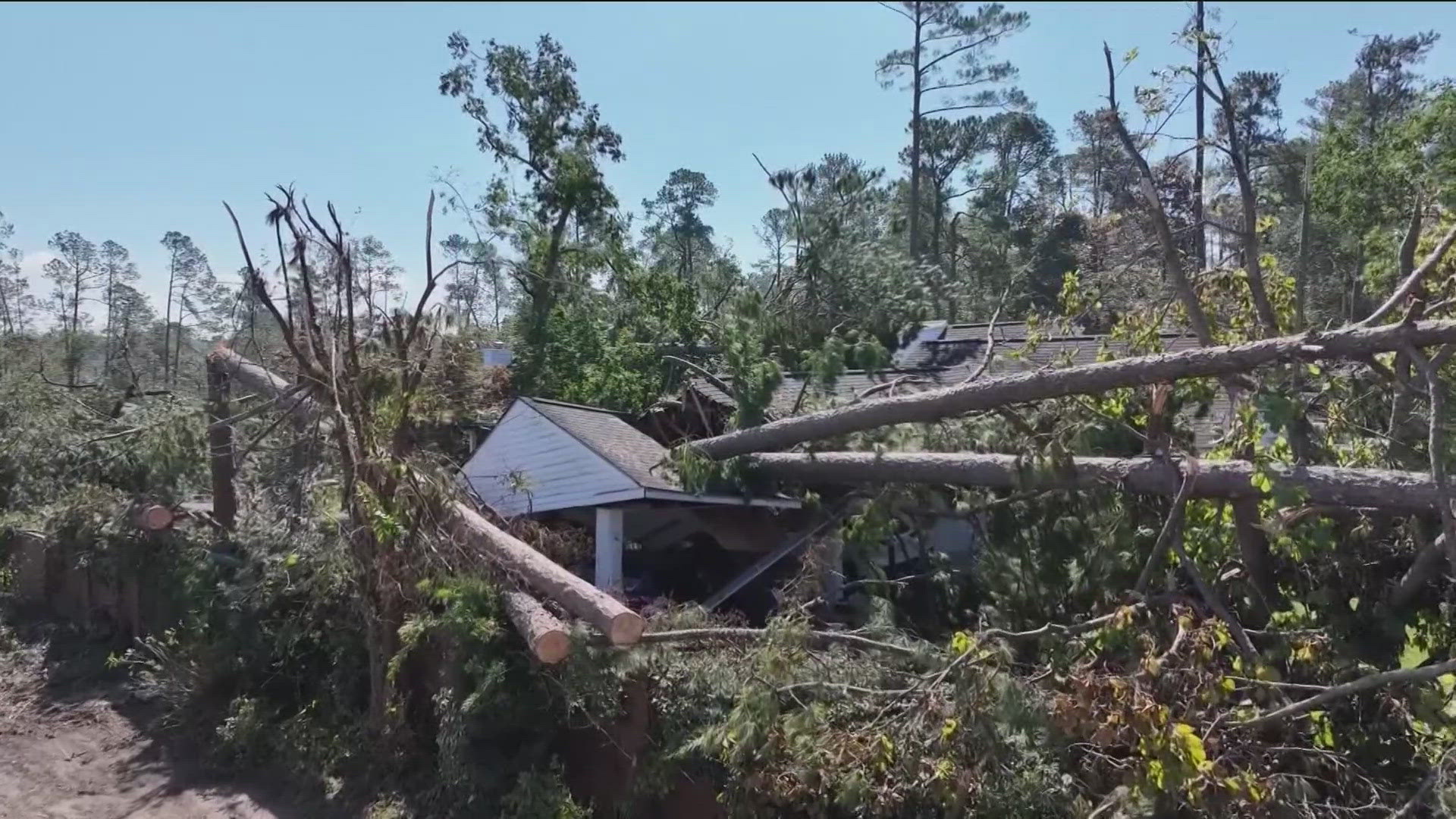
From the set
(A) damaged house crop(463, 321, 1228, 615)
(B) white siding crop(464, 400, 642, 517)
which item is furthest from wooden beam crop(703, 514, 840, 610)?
(B) white siding crop(464, 400, 642, 517)

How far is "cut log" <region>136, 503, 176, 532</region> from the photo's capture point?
33.6ft

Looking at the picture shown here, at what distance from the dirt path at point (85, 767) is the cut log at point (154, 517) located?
145cm

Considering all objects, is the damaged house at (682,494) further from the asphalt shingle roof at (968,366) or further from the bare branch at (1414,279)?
the bare branch at (1414,279)

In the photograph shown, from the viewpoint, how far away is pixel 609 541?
9195 millimetres

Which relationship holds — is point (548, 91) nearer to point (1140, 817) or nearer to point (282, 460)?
point (282, 460)

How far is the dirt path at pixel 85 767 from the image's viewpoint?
763cm

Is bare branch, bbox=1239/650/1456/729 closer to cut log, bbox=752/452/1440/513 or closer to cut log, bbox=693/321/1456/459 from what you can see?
cut log, bbox=752/452/1440/513

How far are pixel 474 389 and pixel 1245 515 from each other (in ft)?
20.5

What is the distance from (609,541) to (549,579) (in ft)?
7.28

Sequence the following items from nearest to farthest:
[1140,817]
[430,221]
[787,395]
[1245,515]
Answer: [1140,817] < [1245,515] < [430,221] < [787,395]

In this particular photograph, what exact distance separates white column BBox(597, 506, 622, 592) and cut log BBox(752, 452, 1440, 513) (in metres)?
1.25

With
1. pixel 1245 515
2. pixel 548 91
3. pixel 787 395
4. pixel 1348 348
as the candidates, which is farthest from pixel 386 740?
pixel 548 91

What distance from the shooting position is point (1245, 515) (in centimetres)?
663

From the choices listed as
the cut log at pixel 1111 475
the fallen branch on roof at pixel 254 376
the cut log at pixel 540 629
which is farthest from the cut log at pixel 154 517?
the cut log at pixel 1111 475
